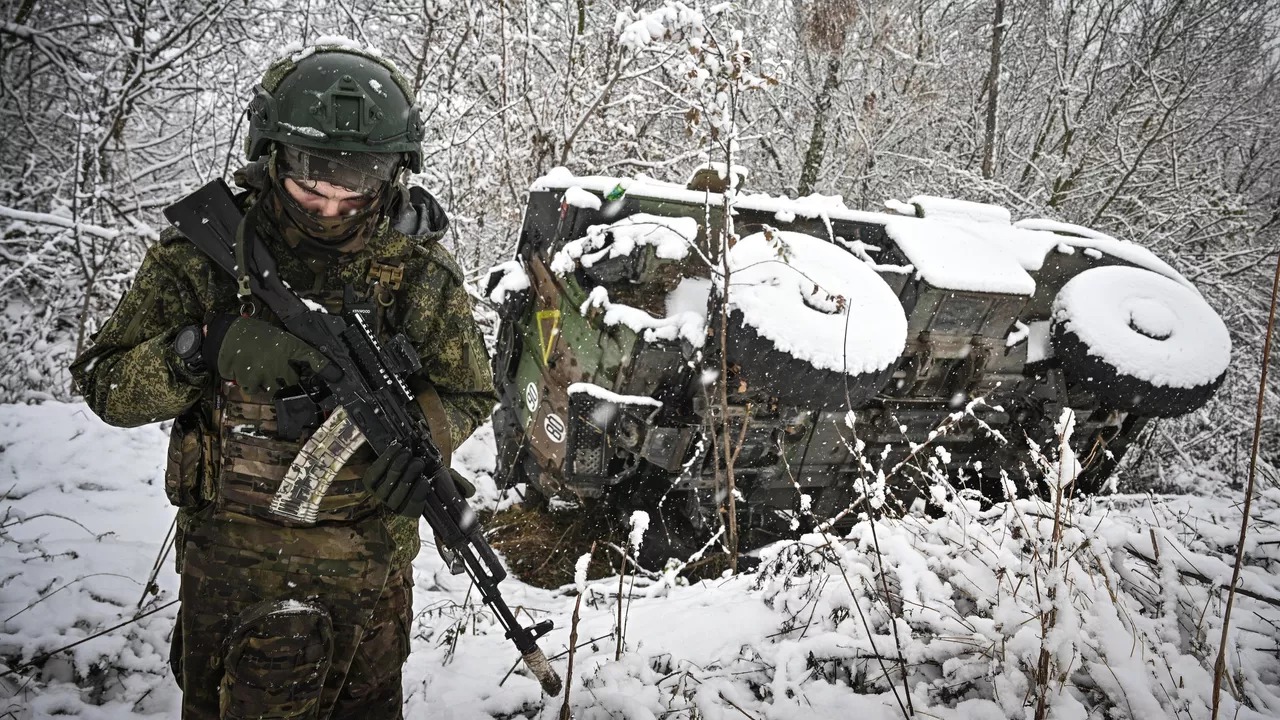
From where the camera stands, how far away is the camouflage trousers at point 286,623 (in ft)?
5.56

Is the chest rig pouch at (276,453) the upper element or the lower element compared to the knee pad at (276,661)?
upper

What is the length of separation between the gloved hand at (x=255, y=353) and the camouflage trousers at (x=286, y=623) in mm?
450

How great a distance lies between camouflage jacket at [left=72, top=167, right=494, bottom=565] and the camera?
168 cm

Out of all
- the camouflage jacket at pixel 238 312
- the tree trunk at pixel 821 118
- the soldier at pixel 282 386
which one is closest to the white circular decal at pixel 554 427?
the camouflage jacket at pixel 238 312

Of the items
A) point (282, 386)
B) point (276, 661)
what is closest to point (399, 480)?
point (282, 386)

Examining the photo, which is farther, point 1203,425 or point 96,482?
point 1203,425

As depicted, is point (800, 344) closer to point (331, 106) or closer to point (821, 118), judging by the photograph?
point (331, 106)

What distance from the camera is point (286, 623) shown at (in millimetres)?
Answer: 1737

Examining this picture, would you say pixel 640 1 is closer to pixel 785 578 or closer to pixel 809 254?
pixel 809 254

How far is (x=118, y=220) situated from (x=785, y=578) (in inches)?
262

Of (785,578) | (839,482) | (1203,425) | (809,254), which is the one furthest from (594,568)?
(1203,425)

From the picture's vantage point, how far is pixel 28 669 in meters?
2.21

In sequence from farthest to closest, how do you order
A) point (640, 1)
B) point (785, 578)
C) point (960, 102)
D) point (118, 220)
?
point (960, 102) < point (640, 1) < point (118, 220) < point (785, 578)

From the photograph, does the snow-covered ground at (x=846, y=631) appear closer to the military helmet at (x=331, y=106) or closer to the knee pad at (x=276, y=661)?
the knee pad at (x=276, y=661)
